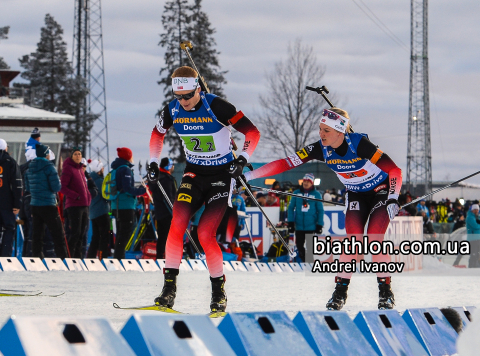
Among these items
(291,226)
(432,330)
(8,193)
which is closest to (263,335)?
(432,330)

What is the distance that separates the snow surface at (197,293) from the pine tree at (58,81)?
128ft

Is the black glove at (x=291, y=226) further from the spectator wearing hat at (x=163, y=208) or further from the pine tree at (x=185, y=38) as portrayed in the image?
the pine tree at (x=185, y=38)

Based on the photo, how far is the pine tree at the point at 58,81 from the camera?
49.5 meters

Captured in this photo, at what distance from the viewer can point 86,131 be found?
4947cm

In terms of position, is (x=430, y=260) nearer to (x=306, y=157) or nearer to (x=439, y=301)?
(x=439, y=301)

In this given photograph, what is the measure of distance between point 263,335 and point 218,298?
235 centimetres

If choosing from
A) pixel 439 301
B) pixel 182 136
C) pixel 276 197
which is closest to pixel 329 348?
pixel 182 136

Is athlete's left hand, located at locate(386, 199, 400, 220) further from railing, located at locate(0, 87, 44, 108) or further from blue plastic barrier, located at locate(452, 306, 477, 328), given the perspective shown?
railing, located at locate(0, 87, 44, 108)

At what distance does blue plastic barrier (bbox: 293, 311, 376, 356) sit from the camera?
13.2ft

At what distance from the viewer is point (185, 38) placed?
4484 cm

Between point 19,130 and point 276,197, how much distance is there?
23045 mm

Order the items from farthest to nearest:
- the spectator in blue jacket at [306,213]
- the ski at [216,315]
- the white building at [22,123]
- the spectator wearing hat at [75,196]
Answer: the white building at [22,123]
the spectator in blue jacket at [306,213]
the spectator wearing hat at [75,196]
the ski at [216,315]

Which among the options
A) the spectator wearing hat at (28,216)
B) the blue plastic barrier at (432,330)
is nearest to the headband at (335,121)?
the blue plastic barrier at (432,330)

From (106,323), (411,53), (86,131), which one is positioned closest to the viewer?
(106,323)
